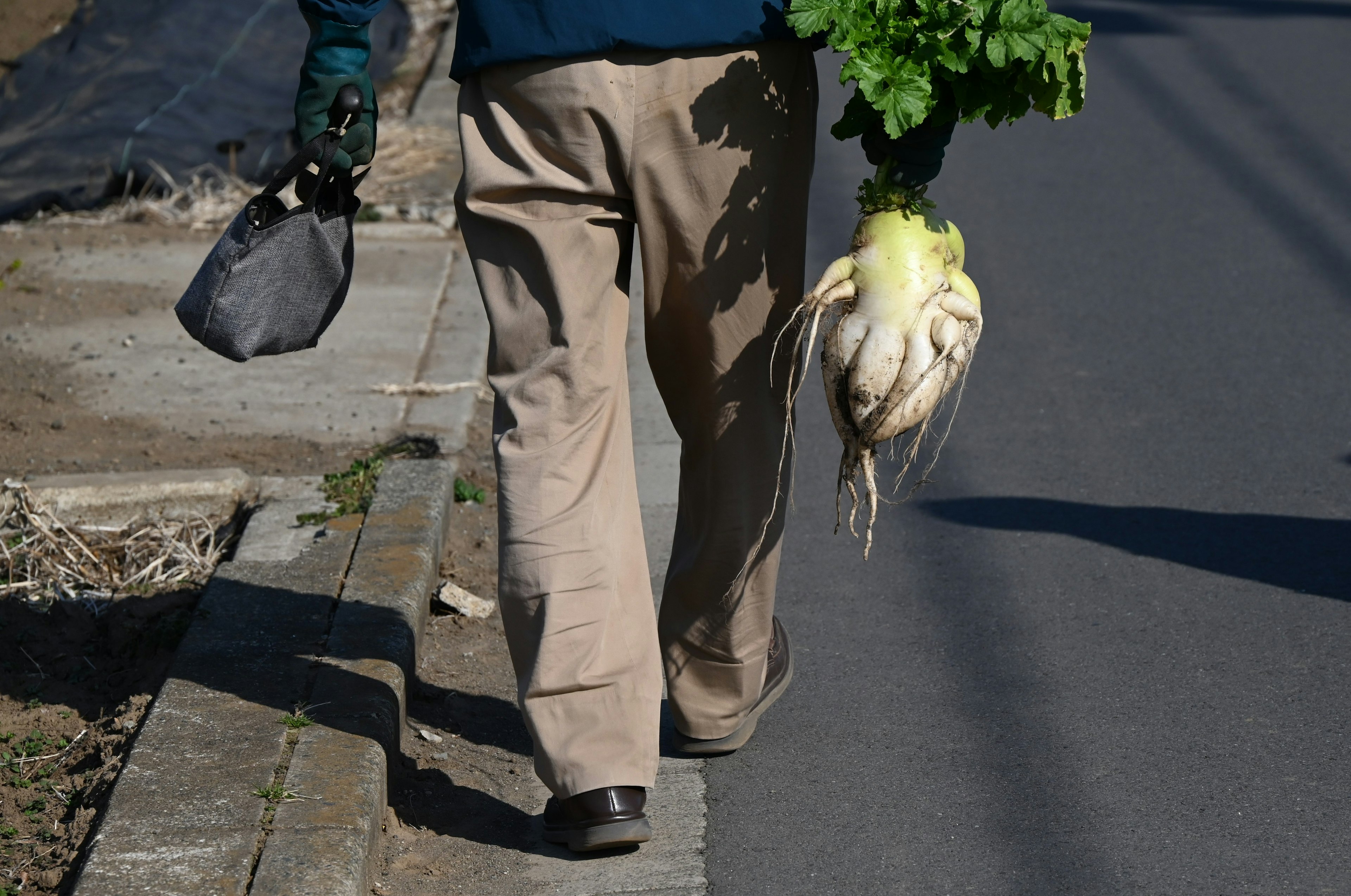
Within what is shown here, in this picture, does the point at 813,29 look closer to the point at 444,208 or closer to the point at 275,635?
A: the point at 275,635

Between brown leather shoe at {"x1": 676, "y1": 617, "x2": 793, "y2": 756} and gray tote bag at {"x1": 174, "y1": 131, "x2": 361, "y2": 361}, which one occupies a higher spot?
gray tote bag at {"x1": 174, "y1": 131, "x2": 361, "y2": 361}

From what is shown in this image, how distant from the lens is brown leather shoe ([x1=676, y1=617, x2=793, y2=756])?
3012 millimetres

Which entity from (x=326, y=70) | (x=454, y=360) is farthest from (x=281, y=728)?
(x=454, y=360)

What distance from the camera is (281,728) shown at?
9.04 feet

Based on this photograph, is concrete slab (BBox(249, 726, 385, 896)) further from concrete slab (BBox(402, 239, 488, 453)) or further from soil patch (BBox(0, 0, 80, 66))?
soil patch (BBox(0, 0, 80, 66))

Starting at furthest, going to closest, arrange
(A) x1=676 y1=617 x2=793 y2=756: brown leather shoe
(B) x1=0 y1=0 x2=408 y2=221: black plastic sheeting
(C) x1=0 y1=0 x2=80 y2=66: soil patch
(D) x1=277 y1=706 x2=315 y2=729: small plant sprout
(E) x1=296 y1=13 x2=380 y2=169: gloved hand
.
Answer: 1. (C) x1=0 y1=0 x2=80 y2=66: soil patch
2. (B) x1=0 y1=0 x2=408 y2=221: black plastic sheeting
3. (A) x1=676 y1=617 x2=793 y2=756: brown leather shoe
4. (D) x1=277 y1=706 x2=315 y2=729: small plant sprout
5. (E) x1=296 y1=13 x2=380 y2=169: gloved hand

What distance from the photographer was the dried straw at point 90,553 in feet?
12.2

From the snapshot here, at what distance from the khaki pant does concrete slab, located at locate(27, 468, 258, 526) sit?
5.98 feet

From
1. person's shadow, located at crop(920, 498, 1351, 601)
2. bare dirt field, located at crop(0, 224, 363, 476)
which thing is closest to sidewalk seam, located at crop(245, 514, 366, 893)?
bare dirt field, located at crop(0, 224, 363, 476)

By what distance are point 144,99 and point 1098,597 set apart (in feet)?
19.3

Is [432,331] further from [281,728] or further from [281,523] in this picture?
[281,728]

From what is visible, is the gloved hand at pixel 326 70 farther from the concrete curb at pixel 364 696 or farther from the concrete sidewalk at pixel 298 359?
the concrete sidewalk at pixel 298 359

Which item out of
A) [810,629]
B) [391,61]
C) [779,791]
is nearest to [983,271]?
[810,629]

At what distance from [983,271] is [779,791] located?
3968 millimetres
